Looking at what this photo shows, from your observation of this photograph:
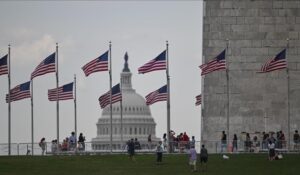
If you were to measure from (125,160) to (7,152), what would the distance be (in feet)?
62.2

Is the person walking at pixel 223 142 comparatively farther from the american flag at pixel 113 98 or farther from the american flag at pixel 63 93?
the american flag at pixel 63 93

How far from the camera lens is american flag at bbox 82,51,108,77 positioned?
95688mm

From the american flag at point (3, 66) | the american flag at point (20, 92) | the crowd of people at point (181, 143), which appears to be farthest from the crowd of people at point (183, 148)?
the american flag at point (3, 66)

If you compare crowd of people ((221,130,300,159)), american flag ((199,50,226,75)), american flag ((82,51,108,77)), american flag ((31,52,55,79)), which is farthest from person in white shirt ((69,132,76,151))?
american flag ((199,50,226,75))

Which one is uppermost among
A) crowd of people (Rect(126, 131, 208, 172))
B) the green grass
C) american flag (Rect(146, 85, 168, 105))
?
american flag (Rect(146, 85, 168, 105))

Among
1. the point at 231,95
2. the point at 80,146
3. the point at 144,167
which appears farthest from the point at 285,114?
the point at 144,167

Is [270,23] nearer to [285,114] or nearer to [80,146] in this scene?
[285,114]

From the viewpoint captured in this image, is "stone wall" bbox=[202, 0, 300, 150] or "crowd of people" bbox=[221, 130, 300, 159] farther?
"stone wall" bbox=[202, 0, 300, 150]

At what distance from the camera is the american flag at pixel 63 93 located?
101 metres

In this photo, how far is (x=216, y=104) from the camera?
102 meters

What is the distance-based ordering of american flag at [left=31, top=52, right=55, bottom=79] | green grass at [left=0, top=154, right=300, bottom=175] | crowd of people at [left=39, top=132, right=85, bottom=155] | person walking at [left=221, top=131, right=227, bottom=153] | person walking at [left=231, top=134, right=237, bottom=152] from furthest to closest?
crowd of people at [left=39, top=132, right=85, bottom=155] < american flag at [left=31, top=52, right=55, bottom=79] < person walking at [left=221, top=131, right=227, bottom=153] < person walking at [left=231, top=134, right=237, bottom=152] < green grass at [left=0, top=154, right=300, bottom=175]

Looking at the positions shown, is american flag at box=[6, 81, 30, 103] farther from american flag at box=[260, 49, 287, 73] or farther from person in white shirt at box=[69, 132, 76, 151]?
american flag at box=[260, 49, 287, 73]

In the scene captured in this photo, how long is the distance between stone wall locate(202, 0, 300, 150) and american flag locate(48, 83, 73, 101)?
937 cm

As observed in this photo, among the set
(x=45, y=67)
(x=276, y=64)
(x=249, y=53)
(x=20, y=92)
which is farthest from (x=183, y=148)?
(x=20, y=92)
